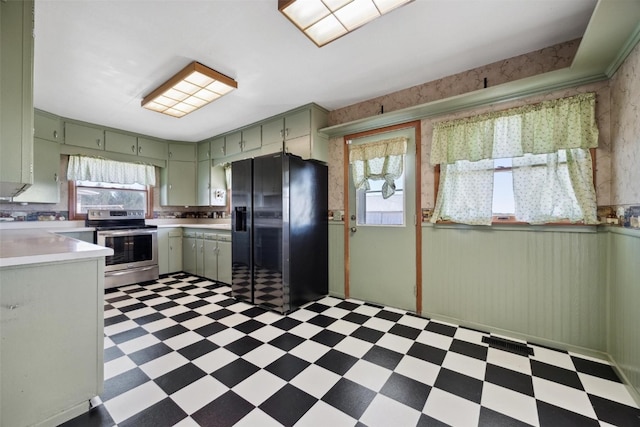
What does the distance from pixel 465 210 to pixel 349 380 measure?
1846mm

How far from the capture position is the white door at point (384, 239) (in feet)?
9.52

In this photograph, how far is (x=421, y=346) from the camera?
7.13 ft

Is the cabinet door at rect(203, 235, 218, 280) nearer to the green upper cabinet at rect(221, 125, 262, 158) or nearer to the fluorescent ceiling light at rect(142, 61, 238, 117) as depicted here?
the green upper cabinet at rect(221, 125, 262, 158)

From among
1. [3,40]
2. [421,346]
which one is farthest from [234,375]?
[3,40]

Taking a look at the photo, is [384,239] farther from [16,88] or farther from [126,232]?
[126,232]

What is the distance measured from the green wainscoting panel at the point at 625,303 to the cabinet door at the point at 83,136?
5947mm

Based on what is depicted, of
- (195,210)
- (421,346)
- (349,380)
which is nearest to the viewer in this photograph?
(349,380)

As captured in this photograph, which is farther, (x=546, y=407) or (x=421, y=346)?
(x=421, y=346)

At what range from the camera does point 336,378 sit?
1763 mm

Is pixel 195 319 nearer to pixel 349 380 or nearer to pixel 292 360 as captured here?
pixel 292 360

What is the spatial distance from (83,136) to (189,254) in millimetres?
2327

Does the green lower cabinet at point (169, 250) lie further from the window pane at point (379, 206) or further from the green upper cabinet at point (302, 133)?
the window pane at point (379, 206)

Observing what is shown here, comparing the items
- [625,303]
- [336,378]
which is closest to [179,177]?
[336,378]

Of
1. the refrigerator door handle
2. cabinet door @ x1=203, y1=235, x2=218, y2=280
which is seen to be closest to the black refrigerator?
the refrigerator door handle
